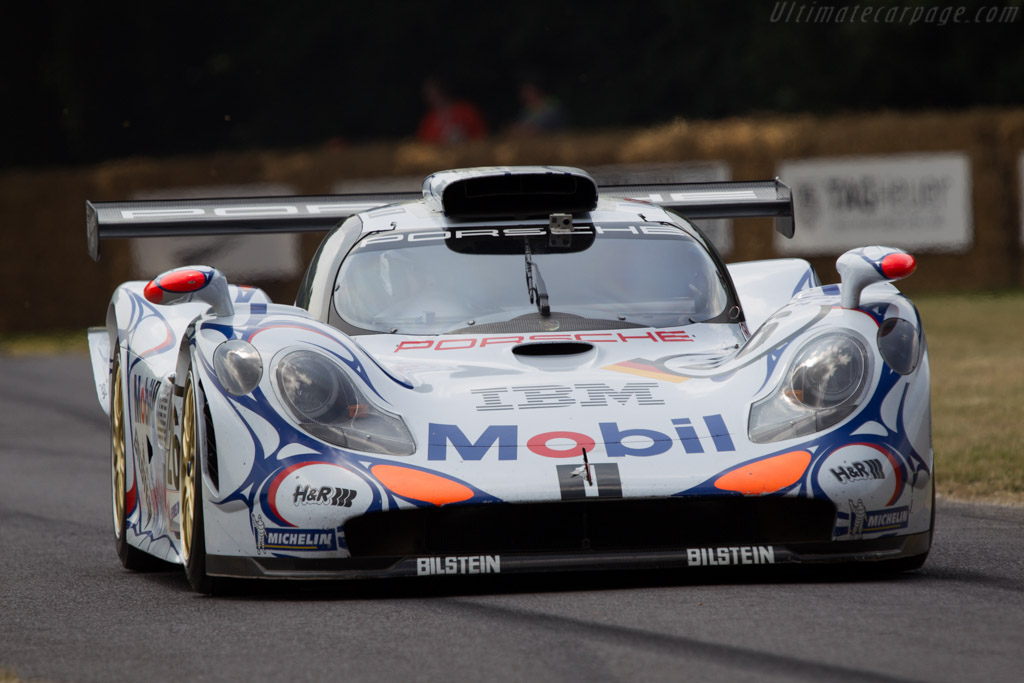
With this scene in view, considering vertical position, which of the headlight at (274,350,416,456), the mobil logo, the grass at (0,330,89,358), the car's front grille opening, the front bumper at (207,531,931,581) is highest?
the headlight at (274,350,416,456)

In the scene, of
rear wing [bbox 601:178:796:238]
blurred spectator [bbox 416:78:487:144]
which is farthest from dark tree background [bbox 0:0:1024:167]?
rear wing [bbox 601:178:796:238]

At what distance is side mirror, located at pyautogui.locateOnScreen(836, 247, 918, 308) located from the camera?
5402 mm

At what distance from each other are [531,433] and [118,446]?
2367 mm

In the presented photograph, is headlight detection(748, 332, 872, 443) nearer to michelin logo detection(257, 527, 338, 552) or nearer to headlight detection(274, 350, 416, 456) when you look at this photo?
headlight detection(274, 350, 416, 456)

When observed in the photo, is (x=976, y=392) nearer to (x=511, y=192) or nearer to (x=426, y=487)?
(x=511, y=192)

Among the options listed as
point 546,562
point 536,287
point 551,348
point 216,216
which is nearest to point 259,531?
point 546,562

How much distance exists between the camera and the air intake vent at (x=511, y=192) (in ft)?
21.7

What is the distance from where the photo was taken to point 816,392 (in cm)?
527

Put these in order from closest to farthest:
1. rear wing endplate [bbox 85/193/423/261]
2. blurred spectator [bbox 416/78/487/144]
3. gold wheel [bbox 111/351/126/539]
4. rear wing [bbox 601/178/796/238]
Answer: gold wheel [bbox 111/351/126/539] → rear wing endplate [bbox 85/193/423/261] → rear wing [bbox 601/178/796/238] → blurred spectator [bbox 416/78/487/144]

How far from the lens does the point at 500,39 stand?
3344cm

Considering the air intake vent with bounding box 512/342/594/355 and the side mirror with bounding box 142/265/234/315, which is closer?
→ the side mirror with bounding box 142/265/234/315

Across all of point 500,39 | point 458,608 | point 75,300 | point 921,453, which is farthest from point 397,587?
point 500,39

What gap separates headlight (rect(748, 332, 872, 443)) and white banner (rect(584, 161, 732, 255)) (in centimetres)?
1722

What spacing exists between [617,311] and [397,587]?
1371 millimetres
